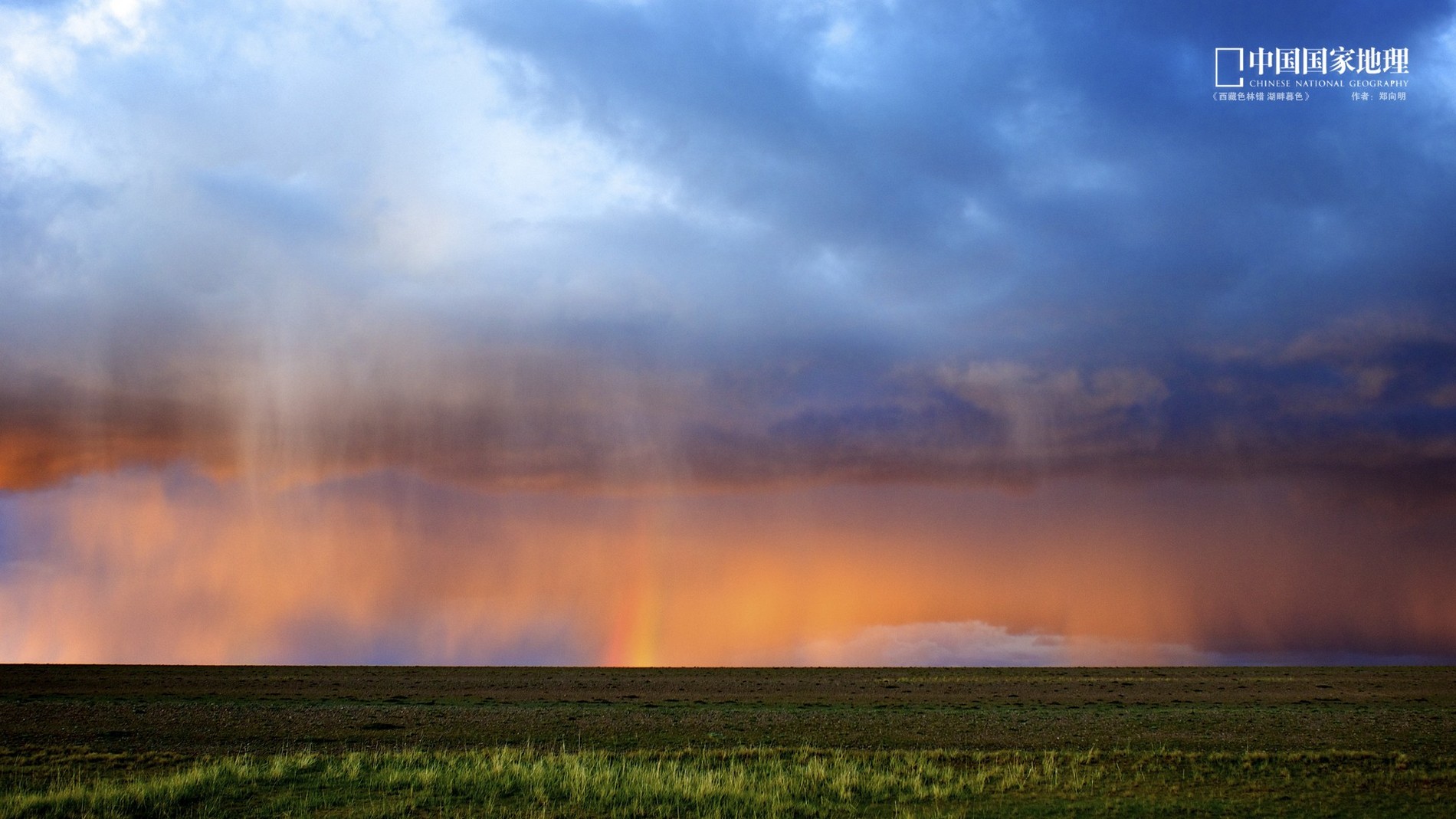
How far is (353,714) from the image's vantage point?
51.0 m

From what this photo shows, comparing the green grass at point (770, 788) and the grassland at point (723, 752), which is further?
the grassland at point (723, 752)

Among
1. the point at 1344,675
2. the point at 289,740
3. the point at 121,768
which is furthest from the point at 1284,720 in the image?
the point at 1344,675

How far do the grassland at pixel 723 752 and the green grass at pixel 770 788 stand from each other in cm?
10

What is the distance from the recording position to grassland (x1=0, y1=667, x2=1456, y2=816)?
831 inches

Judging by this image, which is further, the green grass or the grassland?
the grassland

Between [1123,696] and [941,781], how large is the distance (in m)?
54.9

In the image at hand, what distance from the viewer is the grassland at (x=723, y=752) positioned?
21.1m

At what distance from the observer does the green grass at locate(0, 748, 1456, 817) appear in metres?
20.3

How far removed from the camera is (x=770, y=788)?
2305 centimetres

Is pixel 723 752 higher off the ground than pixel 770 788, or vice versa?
pixel 770 788

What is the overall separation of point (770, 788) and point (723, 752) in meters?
9.88

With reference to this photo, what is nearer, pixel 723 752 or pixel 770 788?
pixel 770 788

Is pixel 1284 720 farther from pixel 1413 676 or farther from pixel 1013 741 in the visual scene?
pixel 1413 676

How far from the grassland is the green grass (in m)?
0.10
